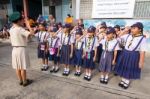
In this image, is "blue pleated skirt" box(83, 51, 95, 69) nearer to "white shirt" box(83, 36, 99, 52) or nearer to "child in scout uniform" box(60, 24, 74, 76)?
"white shirt" box(83, 36, 99, 52)

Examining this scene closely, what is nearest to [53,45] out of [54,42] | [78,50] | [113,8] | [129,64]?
[54,42]

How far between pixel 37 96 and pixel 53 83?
601 millimetres

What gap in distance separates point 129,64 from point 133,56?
182mm

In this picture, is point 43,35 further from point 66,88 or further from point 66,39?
point 66,88

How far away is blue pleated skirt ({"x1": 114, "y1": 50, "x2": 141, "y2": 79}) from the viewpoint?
9.63 ft

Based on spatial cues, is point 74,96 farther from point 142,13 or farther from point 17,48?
point 142,13

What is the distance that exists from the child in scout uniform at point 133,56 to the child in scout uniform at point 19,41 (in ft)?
6.30

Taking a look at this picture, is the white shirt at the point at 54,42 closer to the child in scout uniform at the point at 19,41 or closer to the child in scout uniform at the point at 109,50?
the child in scout uniform at the point at 19,41

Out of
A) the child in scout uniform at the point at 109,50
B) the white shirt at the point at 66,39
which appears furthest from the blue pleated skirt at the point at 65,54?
the child in scout uniform at the point at 109,50

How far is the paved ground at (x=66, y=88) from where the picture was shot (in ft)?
9.64

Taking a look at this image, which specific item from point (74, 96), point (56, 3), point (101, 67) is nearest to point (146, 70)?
point (101, 67)

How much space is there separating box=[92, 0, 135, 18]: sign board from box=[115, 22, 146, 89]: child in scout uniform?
3.42m

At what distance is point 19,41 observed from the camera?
9.80 feet

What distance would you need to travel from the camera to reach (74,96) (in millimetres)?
2938
